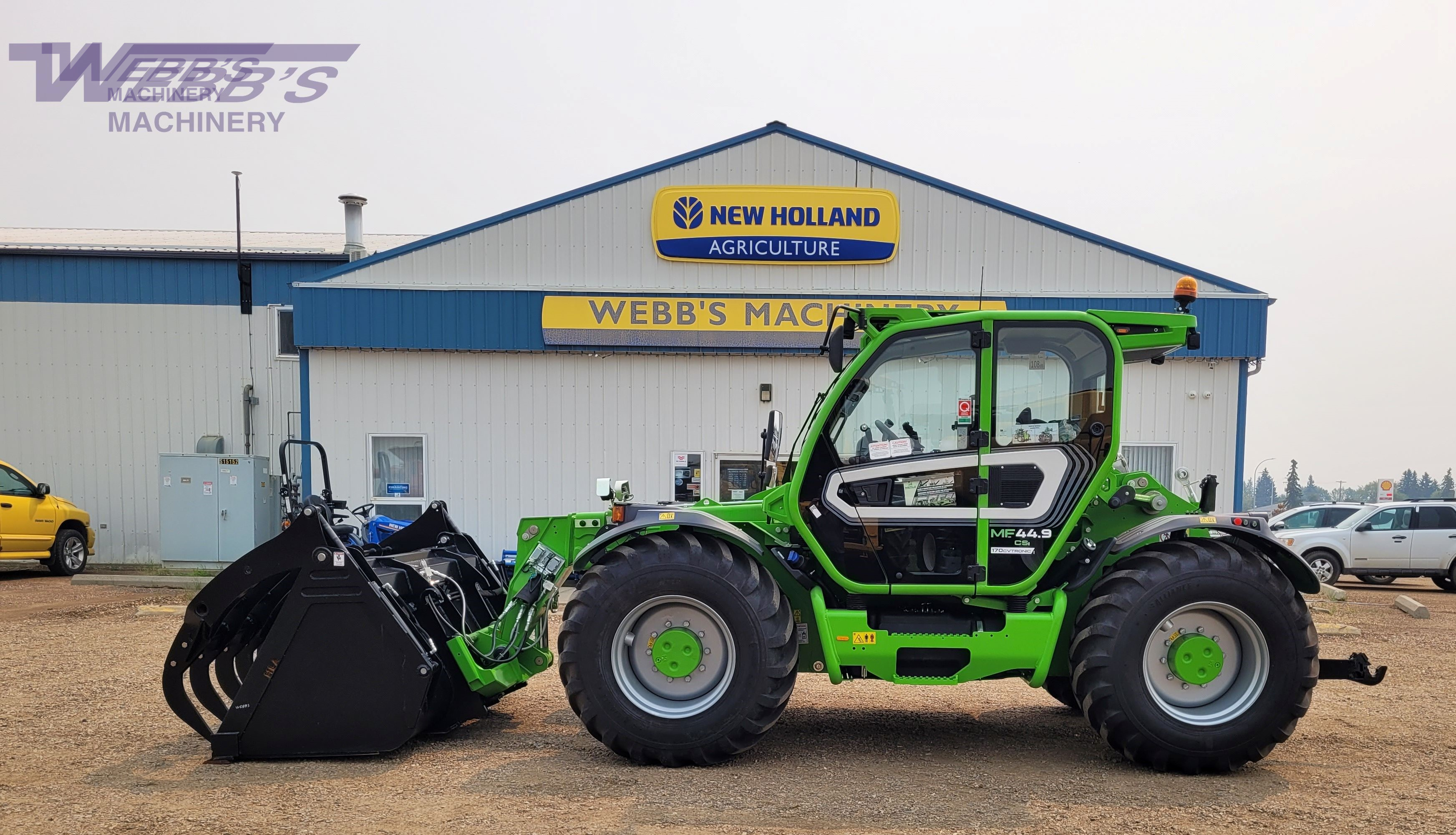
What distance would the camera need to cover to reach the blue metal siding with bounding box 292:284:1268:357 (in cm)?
1378

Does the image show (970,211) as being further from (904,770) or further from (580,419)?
(904,770)

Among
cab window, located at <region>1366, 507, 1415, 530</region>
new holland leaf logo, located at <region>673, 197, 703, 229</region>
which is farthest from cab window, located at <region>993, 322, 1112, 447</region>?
cab window, located at <region>1366, 507, 1415, 530</region>

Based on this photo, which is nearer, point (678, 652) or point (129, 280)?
point (678, 652)

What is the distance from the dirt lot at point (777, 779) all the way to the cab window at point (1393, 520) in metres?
10.6

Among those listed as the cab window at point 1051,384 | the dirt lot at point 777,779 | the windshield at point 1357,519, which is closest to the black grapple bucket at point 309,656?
the dirt lot at point 777,779

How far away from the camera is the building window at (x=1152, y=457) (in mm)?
13852

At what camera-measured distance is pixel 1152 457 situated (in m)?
13.9

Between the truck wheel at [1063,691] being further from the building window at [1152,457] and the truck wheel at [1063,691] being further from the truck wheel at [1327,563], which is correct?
the truck wheel at [1327,563]

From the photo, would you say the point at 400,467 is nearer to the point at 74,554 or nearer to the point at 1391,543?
the point at 74,554

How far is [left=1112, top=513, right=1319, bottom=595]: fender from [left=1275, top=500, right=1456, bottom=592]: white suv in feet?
40.1

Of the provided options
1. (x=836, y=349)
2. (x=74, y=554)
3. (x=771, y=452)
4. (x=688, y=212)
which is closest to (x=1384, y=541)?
(x=688, y=212)

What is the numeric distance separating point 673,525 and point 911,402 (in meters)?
1.59

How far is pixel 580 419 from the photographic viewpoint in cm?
1412

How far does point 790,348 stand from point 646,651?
8722 mm
